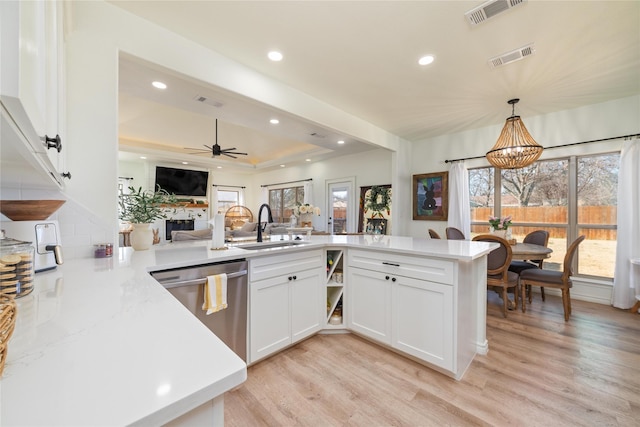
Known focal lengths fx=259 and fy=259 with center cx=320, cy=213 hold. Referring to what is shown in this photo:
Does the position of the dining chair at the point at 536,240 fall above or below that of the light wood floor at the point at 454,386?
above

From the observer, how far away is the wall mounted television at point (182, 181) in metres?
6.98

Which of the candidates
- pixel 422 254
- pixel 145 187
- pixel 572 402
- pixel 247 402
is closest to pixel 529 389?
pixel 572 402

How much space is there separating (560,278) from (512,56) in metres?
2.46

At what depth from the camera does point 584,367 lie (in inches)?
80.3

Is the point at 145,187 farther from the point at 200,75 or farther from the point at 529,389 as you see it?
the point at 529,389

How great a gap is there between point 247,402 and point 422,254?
1.58m

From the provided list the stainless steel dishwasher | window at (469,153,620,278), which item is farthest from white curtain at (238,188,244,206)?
the stainless steel dishwasher

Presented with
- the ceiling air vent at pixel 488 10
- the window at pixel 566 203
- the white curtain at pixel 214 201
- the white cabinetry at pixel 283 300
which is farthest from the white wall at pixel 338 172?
the white cabinetry at pixel 283 300

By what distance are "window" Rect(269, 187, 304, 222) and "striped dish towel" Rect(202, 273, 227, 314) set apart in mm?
5835

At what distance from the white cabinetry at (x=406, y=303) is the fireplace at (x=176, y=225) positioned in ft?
21.3

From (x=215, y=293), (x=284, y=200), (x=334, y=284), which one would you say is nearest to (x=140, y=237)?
(x=215, y=293)

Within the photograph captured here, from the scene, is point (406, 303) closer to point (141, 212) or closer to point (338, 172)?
point (141, 212)

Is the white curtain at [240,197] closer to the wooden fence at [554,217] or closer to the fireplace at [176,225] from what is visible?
the fireplace at [176,225]

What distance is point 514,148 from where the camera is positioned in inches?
125
